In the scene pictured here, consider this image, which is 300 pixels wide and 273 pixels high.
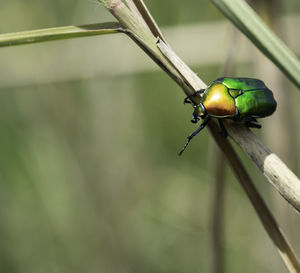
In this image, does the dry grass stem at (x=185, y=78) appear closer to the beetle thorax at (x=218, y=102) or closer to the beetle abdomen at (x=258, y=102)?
the beetle thorax at (x=218, y=102)

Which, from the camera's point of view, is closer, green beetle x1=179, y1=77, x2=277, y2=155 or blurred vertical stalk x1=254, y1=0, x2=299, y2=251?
green beetle x1=179, y1=77, x2=277, y2=155

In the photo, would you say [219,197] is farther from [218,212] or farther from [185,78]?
[185,78]

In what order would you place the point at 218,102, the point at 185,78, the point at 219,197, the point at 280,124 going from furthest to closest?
the point at 280,124, the point at 219,197, the point at 218,102, the point at 185,78

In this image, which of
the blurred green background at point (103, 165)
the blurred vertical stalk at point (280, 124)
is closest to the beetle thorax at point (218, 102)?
the blurred vertical stalk at point (280, 124)

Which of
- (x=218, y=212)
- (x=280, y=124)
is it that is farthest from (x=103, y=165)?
(x=218, y=212)

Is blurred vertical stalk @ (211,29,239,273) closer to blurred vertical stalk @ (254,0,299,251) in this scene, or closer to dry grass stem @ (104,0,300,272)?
blurred vertical stalk @ (254,0,299,251)

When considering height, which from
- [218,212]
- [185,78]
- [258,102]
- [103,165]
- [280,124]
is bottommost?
[218,212]

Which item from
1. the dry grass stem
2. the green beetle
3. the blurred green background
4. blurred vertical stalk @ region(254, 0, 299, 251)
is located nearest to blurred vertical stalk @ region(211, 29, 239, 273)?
the green beetle

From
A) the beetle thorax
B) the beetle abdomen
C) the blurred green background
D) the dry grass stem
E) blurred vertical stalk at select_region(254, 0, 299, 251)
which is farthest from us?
the blurred green background

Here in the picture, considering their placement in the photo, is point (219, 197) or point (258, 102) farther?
point (219, 197)
